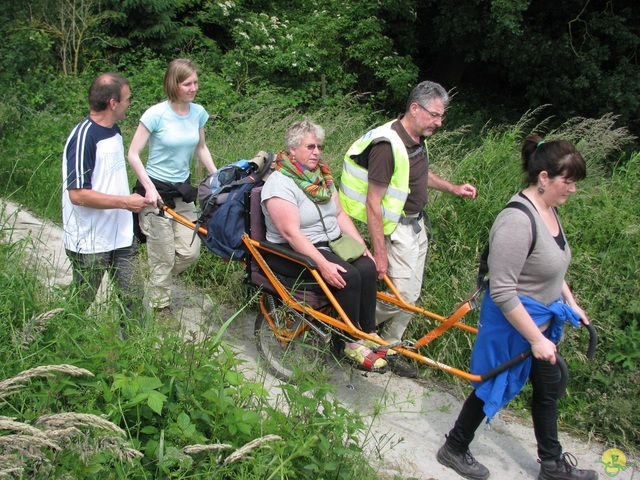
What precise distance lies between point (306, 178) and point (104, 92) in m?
1.32

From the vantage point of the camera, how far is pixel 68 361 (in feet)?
9.50

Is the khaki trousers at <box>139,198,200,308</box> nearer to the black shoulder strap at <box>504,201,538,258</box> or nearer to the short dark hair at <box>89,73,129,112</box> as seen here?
the short dark hair at <box>89,73,129,112</box>

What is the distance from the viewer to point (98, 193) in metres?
3.95

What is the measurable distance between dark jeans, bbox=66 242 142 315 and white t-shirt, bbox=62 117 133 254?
7 cm

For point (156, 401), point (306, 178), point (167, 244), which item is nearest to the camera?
point (156, 401)

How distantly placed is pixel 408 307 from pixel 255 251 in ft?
3.49

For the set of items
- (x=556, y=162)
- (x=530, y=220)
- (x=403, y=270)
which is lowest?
(x=403, y=270)

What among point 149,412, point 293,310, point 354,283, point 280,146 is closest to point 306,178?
point 354,283

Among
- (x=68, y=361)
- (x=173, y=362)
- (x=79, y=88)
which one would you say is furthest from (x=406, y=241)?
(x=79, y=88)

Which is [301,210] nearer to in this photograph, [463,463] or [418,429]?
[418,429]

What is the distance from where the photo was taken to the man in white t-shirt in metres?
3.94

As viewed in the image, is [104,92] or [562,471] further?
[104,92]

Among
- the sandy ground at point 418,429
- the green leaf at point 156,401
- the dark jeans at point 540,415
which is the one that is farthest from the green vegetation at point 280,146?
the dark jeans at point 540,415

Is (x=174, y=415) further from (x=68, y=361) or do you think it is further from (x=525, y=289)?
(x=525, y=289)
